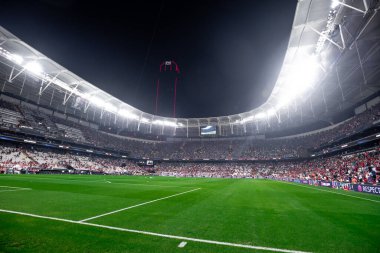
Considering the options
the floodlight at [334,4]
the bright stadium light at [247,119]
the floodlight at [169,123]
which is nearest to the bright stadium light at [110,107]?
the floodlight at [169,123]

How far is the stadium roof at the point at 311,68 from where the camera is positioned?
18.5 meters

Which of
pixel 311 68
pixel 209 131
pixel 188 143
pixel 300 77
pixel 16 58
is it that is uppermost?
pixel 16 58

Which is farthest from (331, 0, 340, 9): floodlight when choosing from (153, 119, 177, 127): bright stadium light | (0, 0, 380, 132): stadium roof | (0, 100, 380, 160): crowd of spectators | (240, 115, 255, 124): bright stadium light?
(153, 119, 177, 127): bright stadium light

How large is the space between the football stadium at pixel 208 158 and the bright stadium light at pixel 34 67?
0.26 m

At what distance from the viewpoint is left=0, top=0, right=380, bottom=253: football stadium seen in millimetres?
4957

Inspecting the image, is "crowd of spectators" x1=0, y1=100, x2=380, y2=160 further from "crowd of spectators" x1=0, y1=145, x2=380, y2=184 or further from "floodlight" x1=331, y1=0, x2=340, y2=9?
"floodlight" x1=331, y1=0, x2=340, y2=9

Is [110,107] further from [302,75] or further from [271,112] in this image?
[302,75]

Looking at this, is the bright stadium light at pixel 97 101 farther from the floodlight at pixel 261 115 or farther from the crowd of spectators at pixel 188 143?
the floodlight at pixel 261 115

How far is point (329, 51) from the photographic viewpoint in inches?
897

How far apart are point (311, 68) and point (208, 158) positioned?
48.7 m

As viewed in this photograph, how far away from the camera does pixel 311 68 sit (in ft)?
91.4

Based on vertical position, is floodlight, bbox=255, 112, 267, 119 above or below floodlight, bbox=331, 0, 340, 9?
above

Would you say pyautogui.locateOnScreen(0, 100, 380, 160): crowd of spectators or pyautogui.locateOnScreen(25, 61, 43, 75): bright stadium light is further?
pyautogui.locateOnScreen(0, 100, 380, 160): crowd of spectators

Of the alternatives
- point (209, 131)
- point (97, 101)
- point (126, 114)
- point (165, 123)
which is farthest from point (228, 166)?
point (97, 101)
